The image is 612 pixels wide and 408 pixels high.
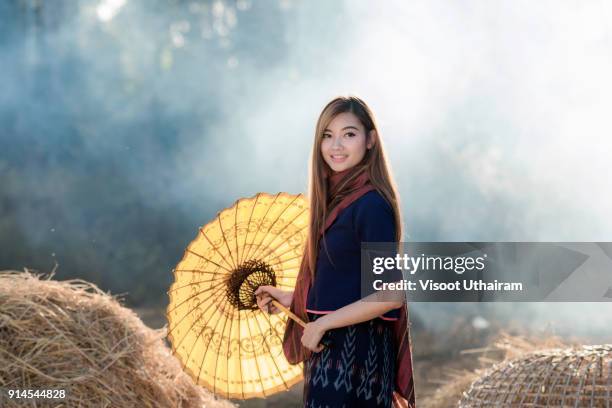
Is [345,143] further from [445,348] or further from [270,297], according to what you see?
[445,348]

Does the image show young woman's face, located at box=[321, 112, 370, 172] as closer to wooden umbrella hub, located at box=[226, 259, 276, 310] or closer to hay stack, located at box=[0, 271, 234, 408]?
wooden umbrella hub, located at box=[226, 259, 276, 310]

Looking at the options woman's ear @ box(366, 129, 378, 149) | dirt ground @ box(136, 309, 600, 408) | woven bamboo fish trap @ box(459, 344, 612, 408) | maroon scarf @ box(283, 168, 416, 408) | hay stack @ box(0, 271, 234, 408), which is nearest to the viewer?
maroon scarf @ box(283, 168, 416, 408)

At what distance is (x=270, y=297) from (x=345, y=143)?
0.60m

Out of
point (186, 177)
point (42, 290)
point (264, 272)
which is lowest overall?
point (264, 272)

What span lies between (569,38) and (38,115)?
19.2ft

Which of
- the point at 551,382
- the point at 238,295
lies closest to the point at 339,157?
the point at 238,295

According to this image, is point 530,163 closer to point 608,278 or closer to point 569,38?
point 569,38

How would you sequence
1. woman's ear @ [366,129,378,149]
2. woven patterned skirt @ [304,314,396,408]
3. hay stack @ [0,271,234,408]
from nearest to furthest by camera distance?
woven patterned skirt @ [304,314,396,408] < woman's ear @ [366,129,378,149] < hay stack @ [0,271,234,408]

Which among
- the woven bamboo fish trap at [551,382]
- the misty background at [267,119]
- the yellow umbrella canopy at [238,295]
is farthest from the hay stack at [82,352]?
the misty background at [267,119]

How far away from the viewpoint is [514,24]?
9016 mm

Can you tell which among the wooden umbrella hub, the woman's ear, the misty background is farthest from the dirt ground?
the woman's ear

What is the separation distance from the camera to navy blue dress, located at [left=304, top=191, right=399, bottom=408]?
2.30 meters

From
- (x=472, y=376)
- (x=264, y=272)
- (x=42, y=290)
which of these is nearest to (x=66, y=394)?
(x=42, y=290)

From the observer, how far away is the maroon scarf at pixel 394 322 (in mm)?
2426
